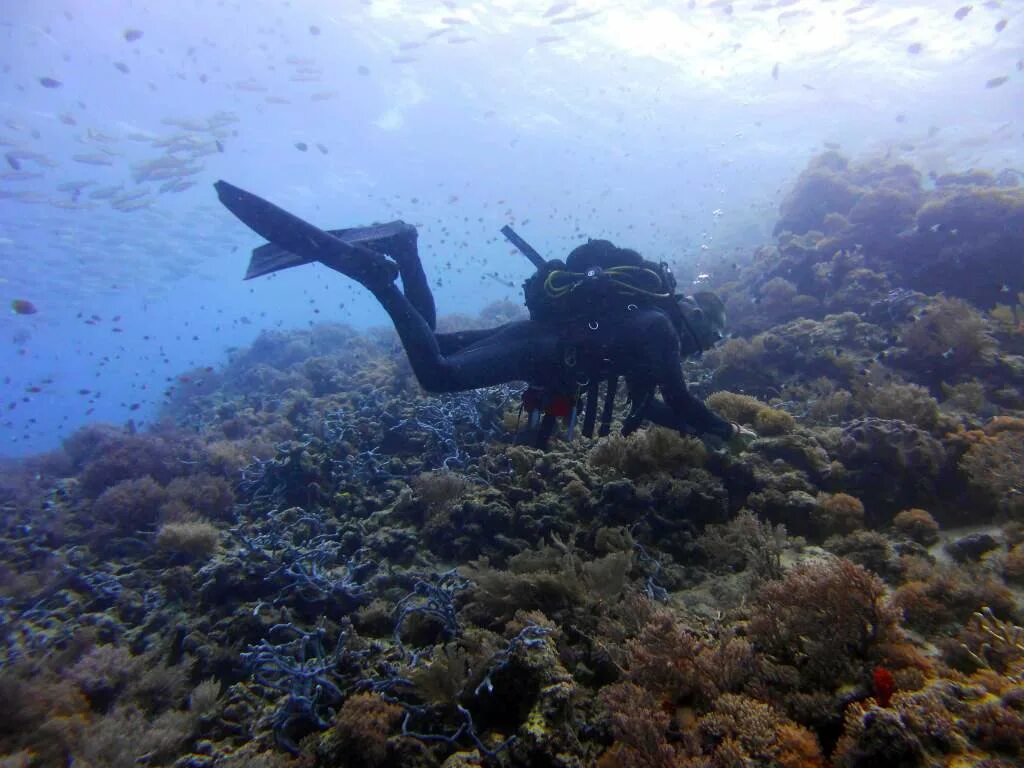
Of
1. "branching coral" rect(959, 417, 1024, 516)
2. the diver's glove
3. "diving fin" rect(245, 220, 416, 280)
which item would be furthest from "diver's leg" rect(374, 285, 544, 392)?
"branching coral" rect(959, 417, 1024, 516)

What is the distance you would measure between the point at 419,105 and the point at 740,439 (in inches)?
1849

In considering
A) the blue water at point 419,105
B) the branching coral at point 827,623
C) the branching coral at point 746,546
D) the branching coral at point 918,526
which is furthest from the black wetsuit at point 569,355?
the blue water at point 419,105

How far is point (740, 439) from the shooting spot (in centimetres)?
650

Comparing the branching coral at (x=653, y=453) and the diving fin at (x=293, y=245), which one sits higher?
the diving fin at (x=293, y=245)

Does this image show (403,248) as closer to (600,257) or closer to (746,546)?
(600,257)

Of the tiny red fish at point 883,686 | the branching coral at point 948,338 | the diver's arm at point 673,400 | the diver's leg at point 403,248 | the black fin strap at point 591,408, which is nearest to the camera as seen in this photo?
the tiny red fish at point 883,686

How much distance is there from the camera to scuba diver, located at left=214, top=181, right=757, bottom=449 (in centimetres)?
564

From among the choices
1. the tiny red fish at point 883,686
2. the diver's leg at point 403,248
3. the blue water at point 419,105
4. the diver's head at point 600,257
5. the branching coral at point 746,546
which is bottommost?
the branching coral at point 746,546

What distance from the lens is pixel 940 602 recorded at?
3.42 m

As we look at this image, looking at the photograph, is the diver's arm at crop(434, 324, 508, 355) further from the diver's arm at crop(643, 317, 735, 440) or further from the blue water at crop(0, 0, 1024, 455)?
the blue water at crop(0, 0, 1024, 455)

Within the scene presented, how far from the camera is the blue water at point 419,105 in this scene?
3050 centimetres

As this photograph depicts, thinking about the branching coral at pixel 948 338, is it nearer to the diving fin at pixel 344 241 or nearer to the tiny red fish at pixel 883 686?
the tiny red fish at pixel 883 686

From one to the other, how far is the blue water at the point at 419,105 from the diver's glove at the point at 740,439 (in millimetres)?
12929

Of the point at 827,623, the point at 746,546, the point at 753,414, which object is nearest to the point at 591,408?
the point at 746,546
